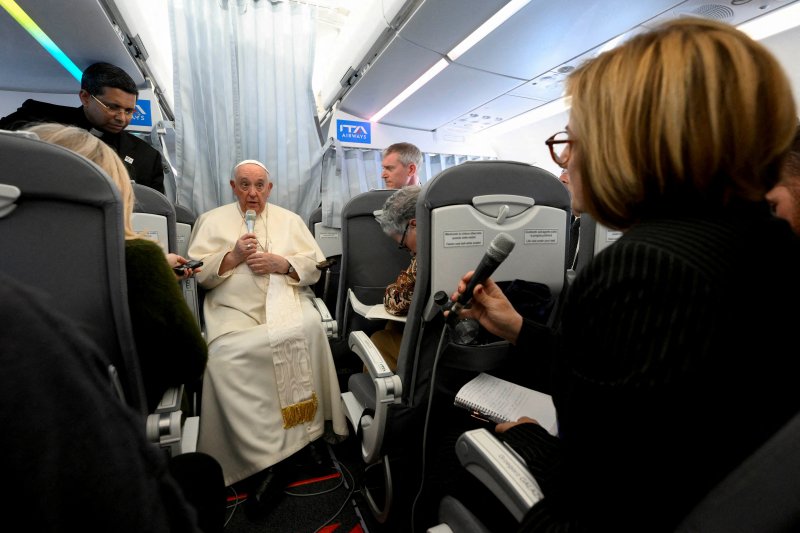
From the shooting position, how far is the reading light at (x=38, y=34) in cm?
197

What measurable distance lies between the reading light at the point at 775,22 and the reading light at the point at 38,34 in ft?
13.8

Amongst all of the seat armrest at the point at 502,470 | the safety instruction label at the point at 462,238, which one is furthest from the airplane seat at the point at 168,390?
the safety instruction label at the point at 462,238

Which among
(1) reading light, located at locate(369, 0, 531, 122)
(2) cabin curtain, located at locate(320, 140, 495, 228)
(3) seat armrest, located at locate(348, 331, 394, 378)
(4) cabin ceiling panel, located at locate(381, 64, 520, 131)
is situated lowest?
(3) seat armrest, located at locate(348, 331, 394, 378)

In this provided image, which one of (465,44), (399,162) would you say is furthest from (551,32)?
(399,162)

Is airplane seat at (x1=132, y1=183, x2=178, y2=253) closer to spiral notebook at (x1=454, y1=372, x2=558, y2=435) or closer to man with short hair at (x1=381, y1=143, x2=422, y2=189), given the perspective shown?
spiral notebook at (x1=454, y1=372, x2=558, y2=435)

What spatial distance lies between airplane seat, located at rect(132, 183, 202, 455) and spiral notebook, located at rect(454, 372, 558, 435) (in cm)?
Result: 81

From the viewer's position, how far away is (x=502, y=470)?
0.69 metres

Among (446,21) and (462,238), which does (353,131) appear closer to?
(446,21)

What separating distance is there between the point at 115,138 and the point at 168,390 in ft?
7.36

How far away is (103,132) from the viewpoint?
98.1 inches

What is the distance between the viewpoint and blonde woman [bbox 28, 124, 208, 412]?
1045mm

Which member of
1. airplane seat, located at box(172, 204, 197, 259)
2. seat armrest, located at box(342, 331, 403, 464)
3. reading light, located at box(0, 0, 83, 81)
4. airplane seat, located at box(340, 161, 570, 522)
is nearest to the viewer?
airplane seat, located at box(340, 161, 570, 522)

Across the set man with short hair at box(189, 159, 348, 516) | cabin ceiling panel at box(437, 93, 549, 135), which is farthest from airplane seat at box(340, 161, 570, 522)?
cabin ceiling panel at box(437, 93, 549, 135)

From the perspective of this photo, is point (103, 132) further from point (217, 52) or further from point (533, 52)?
point (533, 52)
